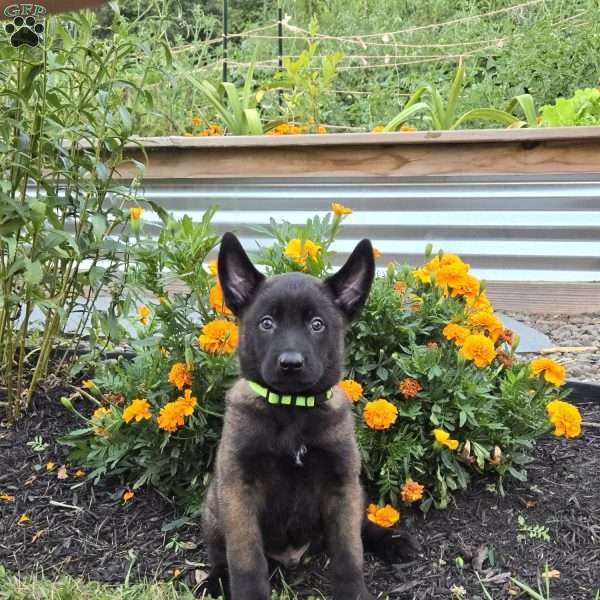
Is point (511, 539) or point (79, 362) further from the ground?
point (79, 362)

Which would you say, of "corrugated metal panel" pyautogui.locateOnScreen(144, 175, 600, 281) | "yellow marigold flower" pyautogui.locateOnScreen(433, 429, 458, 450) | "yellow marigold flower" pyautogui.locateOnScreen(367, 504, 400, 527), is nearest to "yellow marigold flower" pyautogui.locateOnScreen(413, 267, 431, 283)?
"yellow marigold flower" pyautogui.locateOnScreen(433, 429, 458, 450)

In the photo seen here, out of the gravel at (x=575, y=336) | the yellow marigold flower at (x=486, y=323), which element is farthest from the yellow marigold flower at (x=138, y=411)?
the gravel at (x=575, y=336)

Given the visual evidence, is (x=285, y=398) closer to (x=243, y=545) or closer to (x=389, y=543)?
(x=243, y=545)

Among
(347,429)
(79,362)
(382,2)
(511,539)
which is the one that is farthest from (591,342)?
(382,2)

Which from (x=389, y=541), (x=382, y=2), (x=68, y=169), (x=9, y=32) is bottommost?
(x=389, y=541)

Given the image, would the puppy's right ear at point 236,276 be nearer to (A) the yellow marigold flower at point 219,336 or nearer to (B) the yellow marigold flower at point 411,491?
(A) the yellow marigold flower at point 219,336

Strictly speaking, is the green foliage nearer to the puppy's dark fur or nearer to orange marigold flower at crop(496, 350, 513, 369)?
orange marigold flower at crop(496, 350, 513, 369)

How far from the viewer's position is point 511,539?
2938 mm

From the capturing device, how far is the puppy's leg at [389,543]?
2.88 meters

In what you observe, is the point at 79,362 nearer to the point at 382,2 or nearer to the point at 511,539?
the point at 511,539

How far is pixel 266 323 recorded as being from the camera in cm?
255

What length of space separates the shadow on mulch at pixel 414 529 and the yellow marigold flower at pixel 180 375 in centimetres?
54

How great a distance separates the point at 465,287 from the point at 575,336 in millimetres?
1941

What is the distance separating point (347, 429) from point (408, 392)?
0.43 metres
